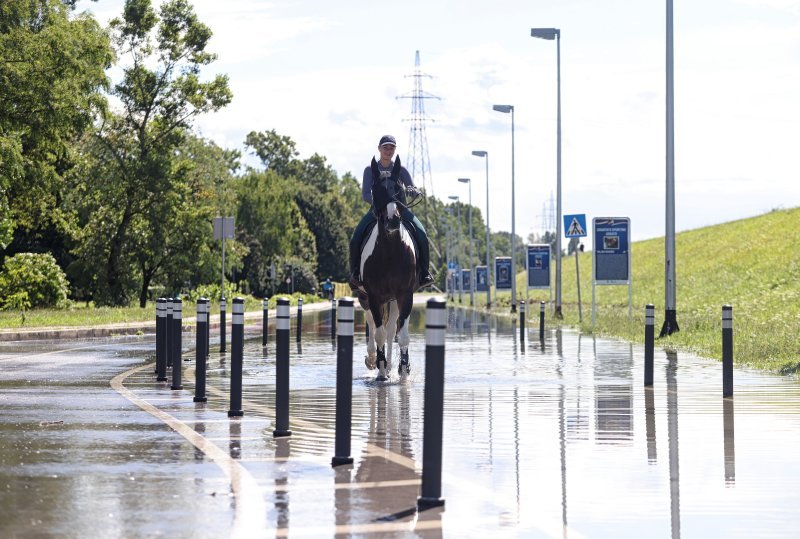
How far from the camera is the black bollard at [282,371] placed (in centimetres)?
1177

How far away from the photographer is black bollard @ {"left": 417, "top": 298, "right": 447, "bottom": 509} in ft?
27.3

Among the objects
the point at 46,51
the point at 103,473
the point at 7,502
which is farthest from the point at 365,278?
the point at 46,51

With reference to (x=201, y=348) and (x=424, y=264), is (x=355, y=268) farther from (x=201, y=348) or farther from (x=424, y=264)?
(x=201, y=348)

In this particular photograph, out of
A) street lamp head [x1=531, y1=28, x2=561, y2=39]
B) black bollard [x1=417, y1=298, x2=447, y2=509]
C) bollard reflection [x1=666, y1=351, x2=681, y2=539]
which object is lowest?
bollard reflection [x1=666, y1=351, x2=681, y2=539]

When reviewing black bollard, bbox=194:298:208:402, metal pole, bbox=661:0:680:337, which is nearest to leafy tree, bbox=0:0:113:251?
metal pole, bbox=661:0:680:337

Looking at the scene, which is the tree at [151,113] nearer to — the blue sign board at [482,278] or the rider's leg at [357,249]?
the blue sign board at [482,278]

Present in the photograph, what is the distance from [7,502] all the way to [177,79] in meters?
56.2

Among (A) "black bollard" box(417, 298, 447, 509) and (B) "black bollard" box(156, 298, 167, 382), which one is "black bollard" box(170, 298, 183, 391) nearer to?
(B) "black bollard" box(156, 298, 167, 382)

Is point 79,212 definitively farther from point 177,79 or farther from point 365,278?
point 365,278

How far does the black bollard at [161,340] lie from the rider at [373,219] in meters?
2.59

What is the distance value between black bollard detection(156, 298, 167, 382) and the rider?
2.59 meters

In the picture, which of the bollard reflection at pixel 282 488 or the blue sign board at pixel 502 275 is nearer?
the bollard reflection at pixel 282 488

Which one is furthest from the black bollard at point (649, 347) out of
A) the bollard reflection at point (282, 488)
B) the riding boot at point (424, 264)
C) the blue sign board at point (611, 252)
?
the blue sign board at point (611, 252)

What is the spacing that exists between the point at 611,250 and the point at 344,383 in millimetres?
33321
